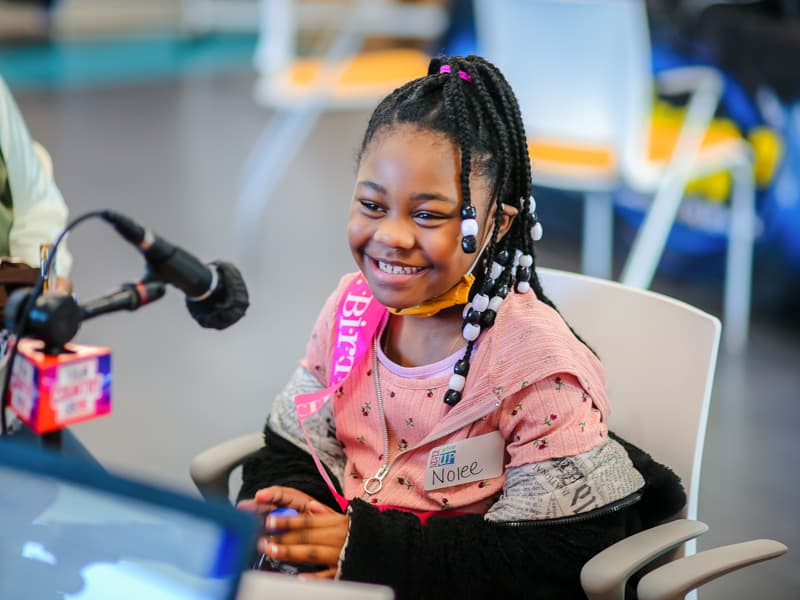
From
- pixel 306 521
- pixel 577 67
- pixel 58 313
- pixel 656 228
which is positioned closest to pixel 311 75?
pixel 577 67

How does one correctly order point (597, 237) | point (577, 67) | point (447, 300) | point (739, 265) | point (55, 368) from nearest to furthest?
point (55, 368) < point (447, 300) < point (577, 67) < point (739, 265) < point (597, 237)

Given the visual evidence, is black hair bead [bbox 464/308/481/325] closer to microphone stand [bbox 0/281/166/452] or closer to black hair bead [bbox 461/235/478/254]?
black hair bead [bbox 461/235/478/254]

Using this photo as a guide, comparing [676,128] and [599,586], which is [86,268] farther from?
[599,586]

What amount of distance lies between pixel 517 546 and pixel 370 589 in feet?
1.47

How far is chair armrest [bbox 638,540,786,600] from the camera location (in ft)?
3.64

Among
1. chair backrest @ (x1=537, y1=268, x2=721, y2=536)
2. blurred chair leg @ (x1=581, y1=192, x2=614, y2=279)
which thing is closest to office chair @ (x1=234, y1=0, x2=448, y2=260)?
blurred chair leg @ (x1=581, y1=192, x2=614, y2=279)

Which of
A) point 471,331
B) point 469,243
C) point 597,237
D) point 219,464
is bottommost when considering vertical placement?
point 597,237

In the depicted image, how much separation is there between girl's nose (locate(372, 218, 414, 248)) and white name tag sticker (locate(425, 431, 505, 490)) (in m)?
0.23

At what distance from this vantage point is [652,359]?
1.40 meters

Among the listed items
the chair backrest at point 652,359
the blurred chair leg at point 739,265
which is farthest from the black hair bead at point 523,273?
the blurred chair leg at point 739,265

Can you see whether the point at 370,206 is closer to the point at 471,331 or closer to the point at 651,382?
the point at 471,331

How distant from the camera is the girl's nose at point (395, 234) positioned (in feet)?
3.83

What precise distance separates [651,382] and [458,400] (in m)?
0.31

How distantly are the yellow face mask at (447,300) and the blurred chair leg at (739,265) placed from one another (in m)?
2.23
